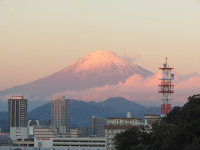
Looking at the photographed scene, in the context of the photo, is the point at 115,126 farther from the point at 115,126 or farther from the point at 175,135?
the point at 175,135

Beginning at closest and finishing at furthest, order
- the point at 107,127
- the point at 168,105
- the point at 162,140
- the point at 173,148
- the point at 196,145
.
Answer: the point at 196,145 < the point at 173,148 < the point at 162,140 < the point at 168,105 < the point at 107,127

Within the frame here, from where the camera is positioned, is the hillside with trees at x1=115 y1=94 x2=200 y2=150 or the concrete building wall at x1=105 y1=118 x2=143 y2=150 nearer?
the hillside with trees at x1=115 y1=94 x2=200 y2=150

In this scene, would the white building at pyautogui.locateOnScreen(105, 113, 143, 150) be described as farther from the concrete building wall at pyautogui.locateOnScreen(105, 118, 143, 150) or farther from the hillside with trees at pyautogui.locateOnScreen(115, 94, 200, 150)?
the hillside with trees at pyautogui.locateOnScreen(115, 94, 200, 150)

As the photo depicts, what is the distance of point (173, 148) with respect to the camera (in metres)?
82.4

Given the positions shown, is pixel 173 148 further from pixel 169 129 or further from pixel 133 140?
pixel 133 140

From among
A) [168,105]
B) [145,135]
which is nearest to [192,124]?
[145,135]

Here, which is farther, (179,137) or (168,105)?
(168,105)

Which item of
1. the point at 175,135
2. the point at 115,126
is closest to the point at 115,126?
the point at 115,126

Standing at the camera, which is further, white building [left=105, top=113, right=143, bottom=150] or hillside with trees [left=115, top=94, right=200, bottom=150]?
white building [left=105, top=113, right=143, bottom=150]

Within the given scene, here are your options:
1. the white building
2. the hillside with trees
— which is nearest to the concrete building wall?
the white building

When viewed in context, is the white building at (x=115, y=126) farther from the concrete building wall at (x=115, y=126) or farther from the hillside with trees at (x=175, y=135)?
the hillside with trees at (x=175, y=135)

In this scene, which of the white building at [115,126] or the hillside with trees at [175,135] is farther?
the white building at [115,126]

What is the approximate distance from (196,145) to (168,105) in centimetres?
8884

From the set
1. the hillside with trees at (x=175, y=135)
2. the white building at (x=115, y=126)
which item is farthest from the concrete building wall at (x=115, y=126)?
the hillside with trees at (x=175, y=135)
